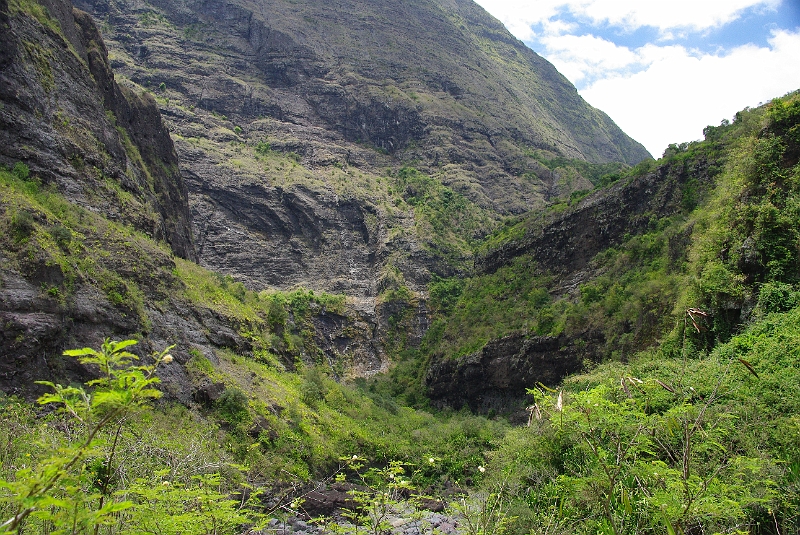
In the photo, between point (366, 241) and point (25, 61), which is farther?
point (366, 241)

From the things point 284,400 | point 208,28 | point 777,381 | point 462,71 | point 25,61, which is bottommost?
point 284,400

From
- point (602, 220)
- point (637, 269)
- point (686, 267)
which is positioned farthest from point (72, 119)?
point (602, 220)

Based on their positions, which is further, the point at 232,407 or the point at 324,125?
the point at 324,125

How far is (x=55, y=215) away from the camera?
22.8 meters

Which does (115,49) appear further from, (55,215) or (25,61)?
(55,215)

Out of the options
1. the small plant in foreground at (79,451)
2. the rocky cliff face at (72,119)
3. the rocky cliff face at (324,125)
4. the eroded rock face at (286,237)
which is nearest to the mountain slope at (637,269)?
the small plant in foreground at (79,451)

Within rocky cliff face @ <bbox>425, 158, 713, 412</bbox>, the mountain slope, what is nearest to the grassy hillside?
the mountain slope

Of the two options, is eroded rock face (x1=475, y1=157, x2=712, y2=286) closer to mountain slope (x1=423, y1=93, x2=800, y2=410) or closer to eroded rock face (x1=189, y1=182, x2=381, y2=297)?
mountain slope (x1=423, y1=93, x2=800, y2=410)

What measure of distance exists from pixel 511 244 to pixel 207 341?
3501 centimetres

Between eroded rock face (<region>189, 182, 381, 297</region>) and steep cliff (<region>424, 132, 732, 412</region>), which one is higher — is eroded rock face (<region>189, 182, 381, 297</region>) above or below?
below

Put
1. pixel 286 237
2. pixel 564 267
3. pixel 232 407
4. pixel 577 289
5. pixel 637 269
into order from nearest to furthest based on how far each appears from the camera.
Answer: pixel 232 407 < pixel 637 269 < pixel 577 289 < pixel 564 267 < pixel 286 237

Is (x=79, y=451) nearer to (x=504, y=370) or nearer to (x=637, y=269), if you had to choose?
(x=637, y=269)

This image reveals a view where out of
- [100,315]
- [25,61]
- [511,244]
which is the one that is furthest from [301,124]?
[100,315]

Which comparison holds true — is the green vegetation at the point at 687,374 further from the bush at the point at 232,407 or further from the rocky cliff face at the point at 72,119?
the rocky cliff face at the point at 72,119
